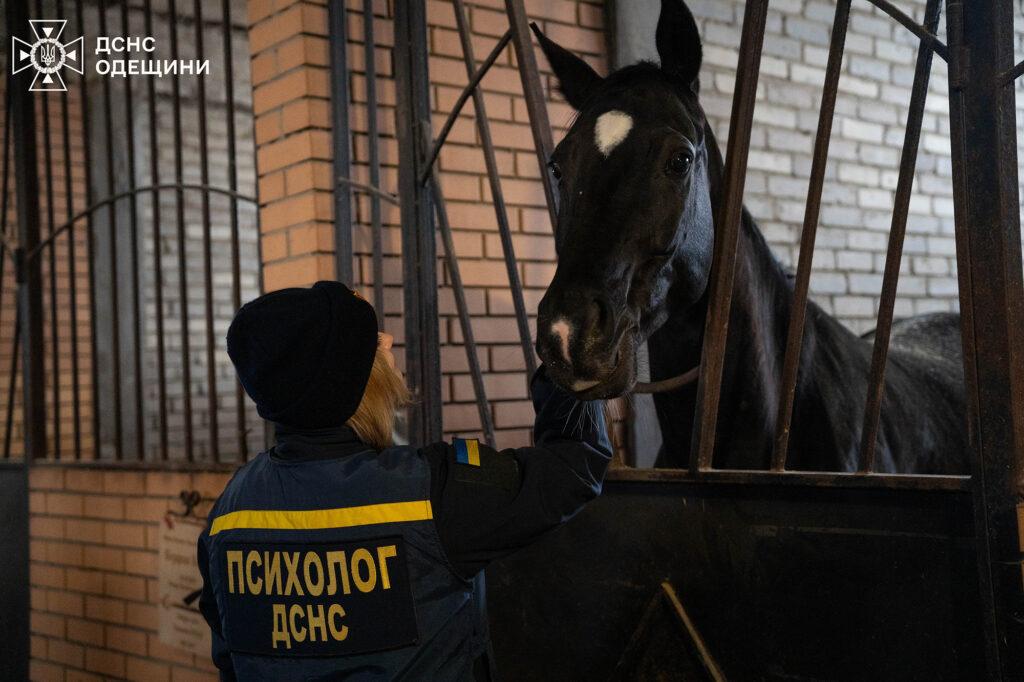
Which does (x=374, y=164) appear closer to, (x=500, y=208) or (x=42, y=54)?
(x=500, y=208)

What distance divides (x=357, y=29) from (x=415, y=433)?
129cm

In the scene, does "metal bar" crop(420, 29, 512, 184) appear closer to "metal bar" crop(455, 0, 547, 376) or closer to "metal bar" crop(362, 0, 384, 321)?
"metal bar" crop(455, 0, 547, 376)

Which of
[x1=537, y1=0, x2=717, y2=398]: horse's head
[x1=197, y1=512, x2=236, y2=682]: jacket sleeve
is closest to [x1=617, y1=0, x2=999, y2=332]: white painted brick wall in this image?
[x1=537, y1=0, x2=717, y2=398]: horse's head

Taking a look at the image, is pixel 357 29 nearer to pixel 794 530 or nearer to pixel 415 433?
pixel 415 433

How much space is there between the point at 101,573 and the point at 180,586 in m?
0.60

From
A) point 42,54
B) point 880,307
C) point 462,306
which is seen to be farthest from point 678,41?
point 42,54

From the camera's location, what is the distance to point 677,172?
191cm

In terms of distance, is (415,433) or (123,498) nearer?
(415,433)

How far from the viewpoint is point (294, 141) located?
2.98m

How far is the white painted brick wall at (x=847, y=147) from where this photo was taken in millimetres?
4180

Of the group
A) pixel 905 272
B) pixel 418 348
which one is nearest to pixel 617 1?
pixel 418 348

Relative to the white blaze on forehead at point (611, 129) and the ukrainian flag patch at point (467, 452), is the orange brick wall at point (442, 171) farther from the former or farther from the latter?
the ukrainian flag patch at point (467, 452)

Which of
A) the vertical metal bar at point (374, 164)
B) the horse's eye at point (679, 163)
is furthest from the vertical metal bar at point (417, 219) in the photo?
the horse's eye at point (679, 163)

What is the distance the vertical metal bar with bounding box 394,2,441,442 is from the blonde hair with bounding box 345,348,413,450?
3.04 feet
